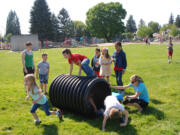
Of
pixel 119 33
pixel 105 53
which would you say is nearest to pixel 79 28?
pixel 119 33

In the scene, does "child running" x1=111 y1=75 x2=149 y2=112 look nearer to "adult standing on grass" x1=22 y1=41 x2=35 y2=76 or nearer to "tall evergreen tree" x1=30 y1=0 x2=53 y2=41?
"adult standing on grass" x1=22 y1=41 x2=35 y2=76

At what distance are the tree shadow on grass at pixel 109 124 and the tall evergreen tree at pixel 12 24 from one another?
103m

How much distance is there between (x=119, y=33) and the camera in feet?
270

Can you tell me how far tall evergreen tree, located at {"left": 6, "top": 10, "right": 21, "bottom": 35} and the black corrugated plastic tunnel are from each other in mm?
102472

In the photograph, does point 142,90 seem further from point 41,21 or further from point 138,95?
point 41,21

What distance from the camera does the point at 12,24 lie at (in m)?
104

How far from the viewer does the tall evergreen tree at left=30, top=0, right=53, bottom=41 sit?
62656 mm

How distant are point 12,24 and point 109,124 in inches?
4309

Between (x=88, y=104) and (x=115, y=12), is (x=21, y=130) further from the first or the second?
(x=115, y=12)

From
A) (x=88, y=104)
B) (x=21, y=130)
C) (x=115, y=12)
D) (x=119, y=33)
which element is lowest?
(x=21, y=130)

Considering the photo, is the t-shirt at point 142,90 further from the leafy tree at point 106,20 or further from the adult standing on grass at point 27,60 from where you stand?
the leafy tree at point 106,20

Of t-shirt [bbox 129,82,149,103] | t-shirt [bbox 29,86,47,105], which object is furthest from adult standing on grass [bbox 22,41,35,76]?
t-shirt [bbox 129,82,149,103]

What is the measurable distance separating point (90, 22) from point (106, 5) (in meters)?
9.81

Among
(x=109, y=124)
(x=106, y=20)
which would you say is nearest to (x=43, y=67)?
(x=109, y=124)
